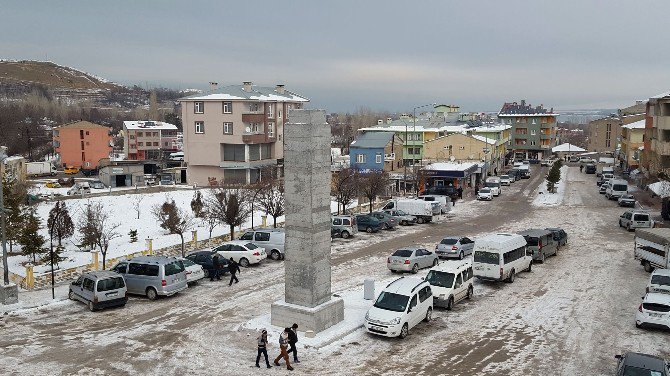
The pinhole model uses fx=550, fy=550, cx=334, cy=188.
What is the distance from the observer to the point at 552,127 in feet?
381

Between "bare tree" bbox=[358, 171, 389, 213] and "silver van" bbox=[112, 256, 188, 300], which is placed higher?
"bare tree" bbox=[358, 171, 389, 213]

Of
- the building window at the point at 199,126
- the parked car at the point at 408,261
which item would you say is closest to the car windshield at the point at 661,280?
the parked car at the point at 408,261

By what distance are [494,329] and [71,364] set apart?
1346 cm

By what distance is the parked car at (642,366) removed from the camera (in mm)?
12859

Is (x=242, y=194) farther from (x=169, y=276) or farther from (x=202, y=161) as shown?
(x=202, y=161)

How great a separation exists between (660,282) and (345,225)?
1915 cm

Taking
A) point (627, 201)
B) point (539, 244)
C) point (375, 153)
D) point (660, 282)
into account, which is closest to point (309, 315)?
point (660, 282)

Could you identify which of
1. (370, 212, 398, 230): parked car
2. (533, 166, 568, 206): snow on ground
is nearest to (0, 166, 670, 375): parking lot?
(370, 212, 398, 230): parked car

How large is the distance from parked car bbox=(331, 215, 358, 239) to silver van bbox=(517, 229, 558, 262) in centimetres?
1119

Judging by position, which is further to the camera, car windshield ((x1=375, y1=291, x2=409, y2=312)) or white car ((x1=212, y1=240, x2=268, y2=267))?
white car ((x1=212, y1=240, x2=268, y2=267))

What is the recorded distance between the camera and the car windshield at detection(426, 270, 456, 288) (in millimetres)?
21188

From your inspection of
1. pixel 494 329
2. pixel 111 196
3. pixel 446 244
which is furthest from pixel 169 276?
pixel 111 196

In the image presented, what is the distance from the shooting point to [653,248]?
26672 millimetres

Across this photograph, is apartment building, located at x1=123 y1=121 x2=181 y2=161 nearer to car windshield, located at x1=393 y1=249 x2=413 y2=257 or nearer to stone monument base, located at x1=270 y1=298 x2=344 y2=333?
car windshield, located at x1=393 y1=249 x2=413 y2=257
